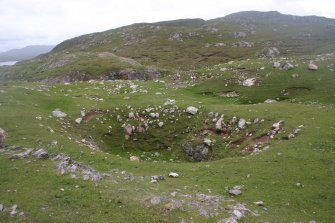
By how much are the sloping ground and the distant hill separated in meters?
47.4

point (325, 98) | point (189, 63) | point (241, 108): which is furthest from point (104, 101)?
point (189, 63)

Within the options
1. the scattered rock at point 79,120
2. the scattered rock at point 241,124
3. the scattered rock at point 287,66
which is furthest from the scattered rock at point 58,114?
the scattered rock at point 287,66

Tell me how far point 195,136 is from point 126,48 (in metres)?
139

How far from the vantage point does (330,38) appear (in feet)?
506

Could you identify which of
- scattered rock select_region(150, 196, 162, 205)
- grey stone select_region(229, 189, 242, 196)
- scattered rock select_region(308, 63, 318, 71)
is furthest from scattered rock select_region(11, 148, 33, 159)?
scattered rock select_region(308, 63, 318, 71)

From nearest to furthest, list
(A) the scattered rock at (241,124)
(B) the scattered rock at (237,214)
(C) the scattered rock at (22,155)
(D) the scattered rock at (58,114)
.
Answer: (B) the scattered rock at (237,214), (C) the scattered rock at (22,155), (A) the scattered rock at (241,124), (D) the scattered rock at (58,114)

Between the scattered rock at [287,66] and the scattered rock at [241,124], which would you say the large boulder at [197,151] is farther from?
the scattered rock at [287,66]

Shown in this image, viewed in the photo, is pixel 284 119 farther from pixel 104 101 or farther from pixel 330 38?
pixel 330 38

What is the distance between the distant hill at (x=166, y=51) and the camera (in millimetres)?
90688

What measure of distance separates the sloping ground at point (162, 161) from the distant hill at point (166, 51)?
4743 centimetres

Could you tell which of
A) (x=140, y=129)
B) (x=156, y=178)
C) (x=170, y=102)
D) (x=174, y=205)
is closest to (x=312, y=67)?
(x=170, y=102)

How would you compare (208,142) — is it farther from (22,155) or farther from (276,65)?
(276,65)

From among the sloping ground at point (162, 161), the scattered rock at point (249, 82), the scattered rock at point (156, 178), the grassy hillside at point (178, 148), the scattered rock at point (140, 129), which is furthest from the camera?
the scattered rock at point (249, 82)

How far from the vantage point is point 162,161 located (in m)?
28.5
